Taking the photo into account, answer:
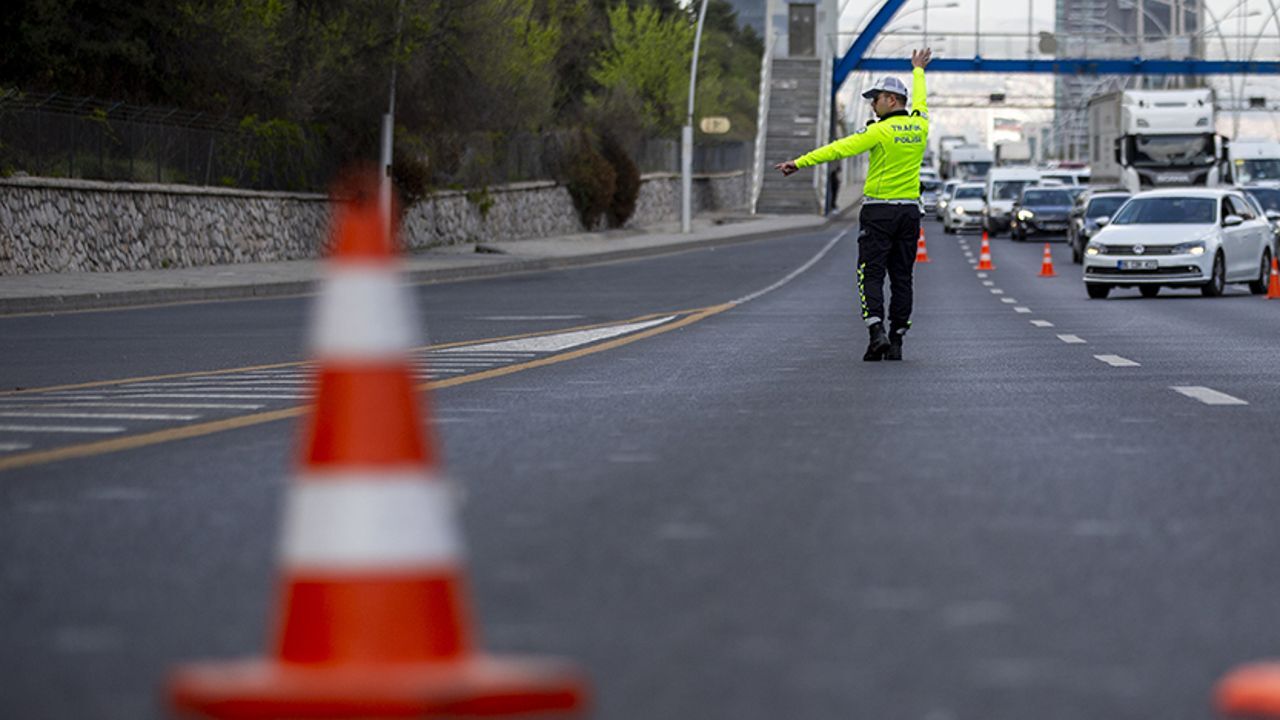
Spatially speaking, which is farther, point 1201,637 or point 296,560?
point 1201,637

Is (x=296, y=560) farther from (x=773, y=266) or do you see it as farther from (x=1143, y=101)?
(x=1143, y=101)

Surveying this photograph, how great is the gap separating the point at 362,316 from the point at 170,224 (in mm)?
32927

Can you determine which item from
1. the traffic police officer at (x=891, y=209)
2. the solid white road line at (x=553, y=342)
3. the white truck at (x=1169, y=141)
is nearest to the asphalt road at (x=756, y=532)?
the traffic police officer at (x=891, y=209)

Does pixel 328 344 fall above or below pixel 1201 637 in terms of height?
above

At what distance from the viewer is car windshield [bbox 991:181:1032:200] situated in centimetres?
6800

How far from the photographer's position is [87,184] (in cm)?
3384

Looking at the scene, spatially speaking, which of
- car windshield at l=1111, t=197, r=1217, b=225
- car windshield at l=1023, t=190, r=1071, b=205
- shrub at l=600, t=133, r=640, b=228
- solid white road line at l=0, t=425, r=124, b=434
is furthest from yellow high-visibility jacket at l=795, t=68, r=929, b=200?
shrub at l=600, t=133, r=640, b=228

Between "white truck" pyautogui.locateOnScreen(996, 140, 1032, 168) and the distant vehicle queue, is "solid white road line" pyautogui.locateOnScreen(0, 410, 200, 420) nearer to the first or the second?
the distant vehicle queue

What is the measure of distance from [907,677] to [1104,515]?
8.88 ft

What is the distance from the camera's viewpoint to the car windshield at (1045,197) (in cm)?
6125

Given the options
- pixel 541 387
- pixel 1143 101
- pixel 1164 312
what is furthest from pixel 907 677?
pixel 1143 101

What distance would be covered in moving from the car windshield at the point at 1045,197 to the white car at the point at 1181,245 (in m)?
27.1

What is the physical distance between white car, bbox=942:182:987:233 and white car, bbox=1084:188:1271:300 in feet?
121

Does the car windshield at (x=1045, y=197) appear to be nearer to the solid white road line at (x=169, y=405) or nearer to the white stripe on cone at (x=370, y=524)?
the solid white road line at (x=169, y=405)
